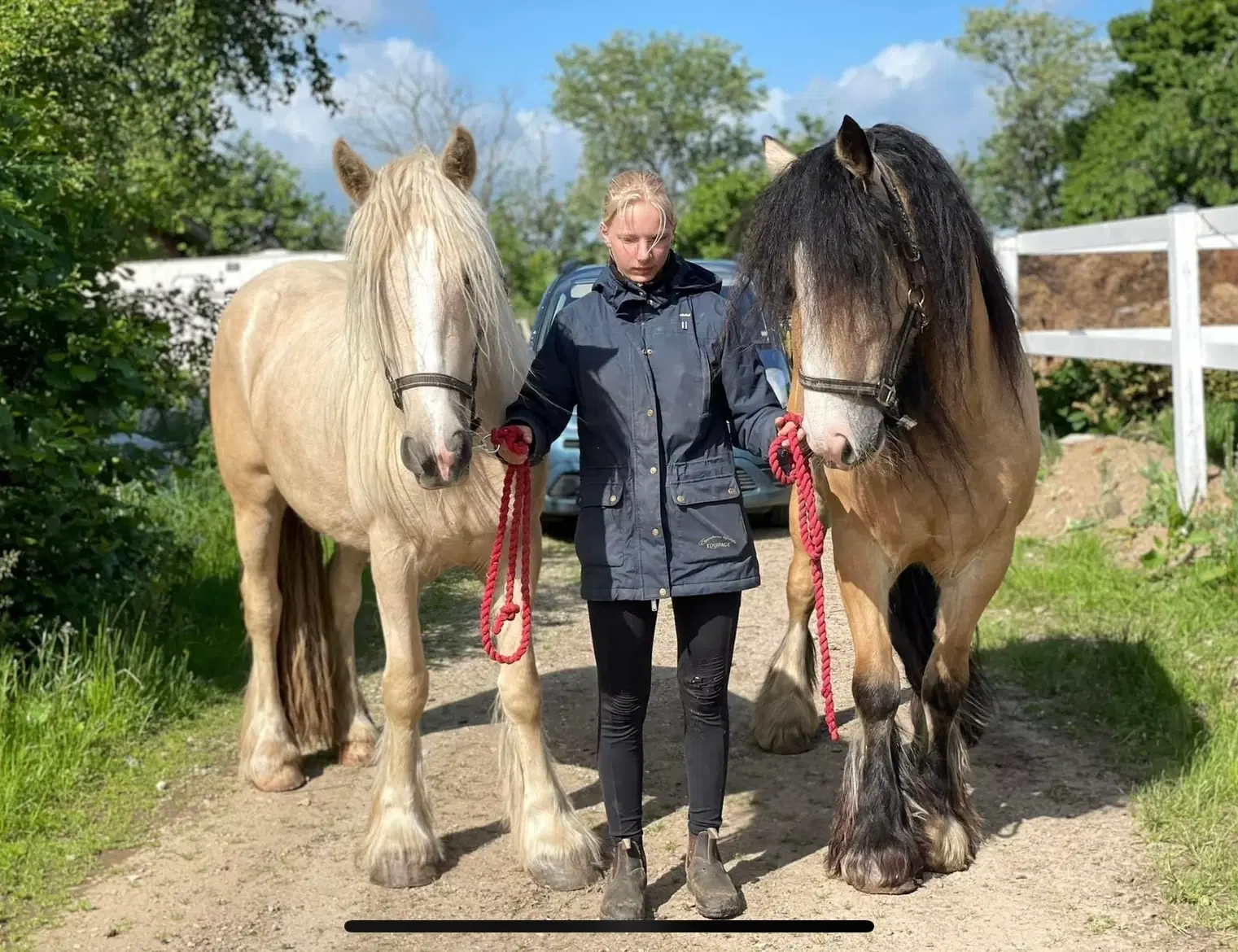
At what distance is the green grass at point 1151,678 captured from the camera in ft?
11.5

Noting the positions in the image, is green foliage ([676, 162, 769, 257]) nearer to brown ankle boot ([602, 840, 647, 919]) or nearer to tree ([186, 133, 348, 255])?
tree ([186, 133, 348, 255])

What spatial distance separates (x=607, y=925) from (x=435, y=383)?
153 cm

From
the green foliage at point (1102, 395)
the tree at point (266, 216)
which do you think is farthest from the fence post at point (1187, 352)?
the tree at point (266, 216)

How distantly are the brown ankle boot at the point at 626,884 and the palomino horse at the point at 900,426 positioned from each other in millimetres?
586

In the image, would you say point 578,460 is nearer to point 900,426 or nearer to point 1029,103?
point 900,426

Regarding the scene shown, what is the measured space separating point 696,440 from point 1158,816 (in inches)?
73.6

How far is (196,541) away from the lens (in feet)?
22.4

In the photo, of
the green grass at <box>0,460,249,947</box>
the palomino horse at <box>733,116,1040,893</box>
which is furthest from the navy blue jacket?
the green grass at <box>0,460,249,947</box>

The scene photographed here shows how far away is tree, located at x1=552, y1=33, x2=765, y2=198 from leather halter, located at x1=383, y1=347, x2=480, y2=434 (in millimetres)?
43003

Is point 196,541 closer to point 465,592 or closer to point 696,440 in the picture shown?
point 465,592

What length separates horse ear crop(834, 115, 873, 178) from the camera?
2881 mm

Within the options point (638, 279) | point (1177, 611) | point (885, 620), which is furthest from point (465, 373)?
point (1177, 611)

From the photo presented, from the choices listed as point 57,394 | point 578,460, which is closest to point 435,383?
point 57,394

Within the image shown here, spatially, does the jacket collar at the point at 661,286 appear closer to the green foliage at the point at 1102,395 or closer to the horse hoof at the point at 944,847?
the horse hoof at the point at 944,847
